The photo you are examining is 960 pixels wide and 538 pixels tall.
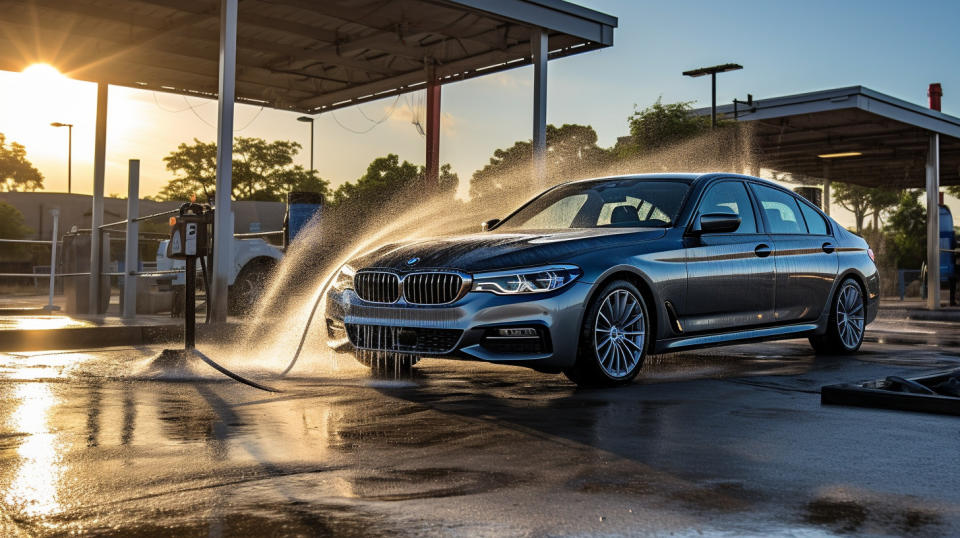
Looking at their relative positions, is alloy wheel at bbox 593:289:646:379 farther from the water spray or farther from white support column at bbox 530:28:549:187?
white support column at bbox 530:28:549:187

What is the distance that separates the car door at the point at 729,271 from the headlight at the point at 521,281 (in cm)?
137

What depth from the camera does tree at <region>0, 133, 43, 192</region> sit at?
8388 centimetres

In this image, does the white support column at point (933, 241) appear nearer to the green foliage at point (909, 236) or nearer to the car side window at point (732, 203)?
the car side window at point (732, 203)

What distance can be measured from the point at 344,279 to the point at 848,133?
79.8ft

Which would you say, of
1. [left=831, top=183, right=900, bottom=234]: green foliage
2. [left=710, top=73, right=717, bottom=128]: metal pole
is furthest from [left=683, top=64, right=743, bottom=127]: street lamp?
[left=831, top=183, right=900, bottom=234]: green foliage

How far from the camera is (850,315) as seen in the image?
975 cm

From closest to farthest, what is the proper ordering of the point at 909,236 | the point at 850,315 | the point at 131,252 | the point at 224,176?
the point at 850,315 < the point at 224,176 < the point at 131,252 < the point at 909,236

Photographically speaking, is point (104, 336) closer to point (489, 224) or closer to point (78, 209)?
point (489, 224)

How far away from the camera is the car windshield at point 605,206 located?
26.0 ft

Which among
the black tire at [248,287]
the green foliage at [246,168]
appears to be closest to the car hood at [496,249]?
the black tire at [248,287]

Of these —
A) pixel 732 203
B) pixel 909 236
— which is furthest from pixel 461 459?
pixel 909 236

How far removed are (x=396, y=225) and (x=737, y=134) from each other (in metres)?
12.7

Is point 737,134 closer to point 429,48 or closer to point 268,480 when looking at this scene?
point 429,48

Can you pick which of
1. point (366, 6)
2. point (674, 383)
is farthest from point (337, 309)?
point (366, 6)
